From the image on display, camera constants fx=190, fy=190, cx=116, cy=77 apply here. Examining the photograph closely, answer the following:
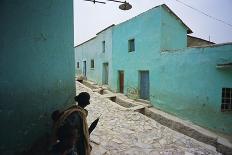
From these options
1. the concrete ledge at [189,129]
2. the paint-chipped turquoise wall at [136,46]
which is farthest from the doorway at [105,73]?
the concrete ledge at [189,129]

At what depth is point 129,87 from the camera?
13.7 m

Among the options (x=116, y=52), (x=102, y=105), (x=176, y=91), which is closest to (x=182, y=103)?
(x=176, y=91)

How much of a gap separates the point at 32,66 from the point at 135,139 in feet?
12.5

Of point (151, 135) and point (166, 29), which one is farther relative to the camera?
point (166, 29)

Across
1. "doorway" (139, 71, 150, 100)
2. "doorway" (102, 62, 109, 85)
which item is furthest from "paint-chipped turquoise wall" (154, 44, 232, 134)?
"doorway" (102, 62, 109, 85)

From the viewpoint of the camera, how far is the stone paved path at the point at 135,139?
4.77 metres

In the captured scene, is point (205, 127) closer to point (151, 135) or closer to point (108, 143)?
point (151, 135)

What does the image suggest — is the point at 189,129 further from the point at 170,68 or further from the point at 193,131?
the point at 170,68

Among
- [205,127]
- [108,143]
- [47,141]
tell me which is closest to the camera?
[47,141]

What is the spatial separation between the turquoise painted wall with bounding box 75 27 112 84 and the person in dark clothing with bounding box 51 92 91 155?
14116mm

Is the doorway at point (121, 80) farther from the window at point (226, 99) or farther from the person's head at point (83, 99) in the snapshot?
the person's head at point (83, 99)

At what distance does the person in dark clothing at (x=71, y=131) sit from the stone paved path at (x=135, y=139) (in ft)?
5.82

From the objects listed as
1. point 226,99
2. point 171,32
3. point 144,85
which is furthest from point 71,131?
point 144,85

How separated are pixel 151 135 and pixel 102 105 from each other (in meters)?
3.28
